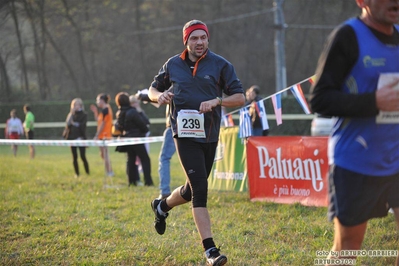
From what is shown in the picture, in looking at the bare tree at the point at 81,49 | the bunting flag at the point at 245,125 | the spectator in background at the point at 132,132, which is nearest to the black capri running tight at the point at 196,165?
the bunting flag at the point at 245,125

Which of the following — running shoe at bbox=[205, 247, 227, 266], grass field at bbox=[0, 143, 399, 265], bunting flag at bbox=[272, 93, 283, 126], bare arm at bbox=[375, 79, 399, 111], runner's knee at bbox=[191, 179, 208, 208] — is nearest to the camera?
bare arm at bbox=[375, 79, 399, 111]

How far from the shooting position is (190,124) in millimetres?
5184

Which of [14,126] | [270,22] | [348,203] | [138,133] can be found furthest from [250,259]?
[270,22]

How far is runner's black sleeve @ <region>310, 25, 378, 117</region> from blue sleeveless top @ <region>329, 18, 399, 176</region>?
0.14 ft

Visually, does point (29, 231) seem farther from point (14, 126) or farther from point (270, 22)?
point (270, 22)

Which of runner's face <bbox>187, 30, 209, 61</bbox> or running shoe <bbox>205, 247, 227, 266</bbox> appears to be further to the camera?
runner's face <bbox>187, 30, 209, 61</bbox>

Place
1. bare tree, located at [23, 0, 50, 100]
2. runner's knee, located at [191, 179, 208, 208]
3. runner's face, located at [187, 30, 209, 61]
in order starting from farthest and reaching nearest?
1. bare tree, located at [23, 0, 50, 100]
2. runner's face, located at [187, 30, 209, 61]
3. runner's knee, located at [191, 179, 208, 208]

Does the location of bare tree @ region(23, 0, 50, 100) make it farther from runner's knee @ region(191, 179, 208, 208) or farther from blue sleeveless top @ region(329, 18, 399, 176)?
blue sleeveless top @ region(329, 18, 399, 176)

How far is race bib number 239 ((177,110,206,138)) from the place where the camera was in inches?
204

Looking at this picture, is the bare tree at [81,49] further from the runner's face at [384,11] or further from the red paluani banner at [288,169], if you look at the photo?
the runner's face at [384,11]

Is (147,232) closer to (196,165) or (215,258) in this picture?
(196,165)

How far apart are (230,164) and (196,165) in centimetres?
509

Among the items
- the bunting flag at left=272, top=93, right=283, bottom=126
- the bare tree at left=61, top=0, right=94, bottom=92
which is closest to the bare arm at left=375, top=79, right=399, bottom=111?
the bunting flag at left=272, top=93, right=283, bottom=126

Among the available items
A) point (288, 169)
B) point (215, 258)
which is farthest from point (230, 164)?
point (215, 258)
